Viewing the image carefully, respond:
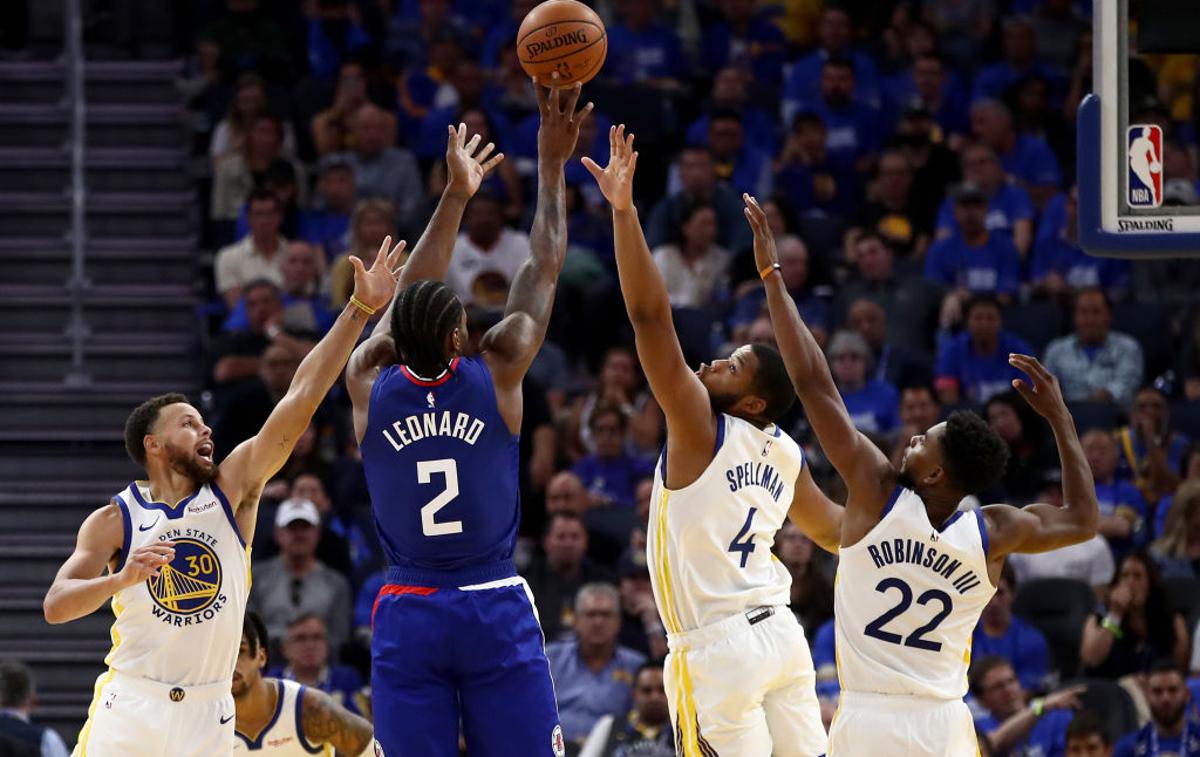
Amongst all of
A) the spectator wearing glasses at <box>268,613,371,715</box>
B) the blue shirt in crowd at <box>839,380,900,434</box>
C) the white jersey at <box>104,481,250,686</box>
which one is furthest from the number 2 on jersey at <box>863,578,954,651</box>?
the blue shirt in crowd at <box>839,380,900,434</box>

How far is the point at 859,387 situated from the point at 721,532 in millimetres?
5982

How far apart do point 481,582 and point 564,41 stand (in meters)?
2.38

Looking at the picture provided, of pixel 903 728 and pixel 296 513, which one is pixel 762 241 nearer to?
pixel 903 728

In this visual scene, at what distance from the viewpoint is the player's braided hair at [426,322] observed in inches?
258

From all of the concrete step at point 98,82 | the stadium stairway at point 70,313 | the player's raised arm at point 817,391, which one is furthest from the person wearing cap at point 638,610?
the concrete step at point 98,82

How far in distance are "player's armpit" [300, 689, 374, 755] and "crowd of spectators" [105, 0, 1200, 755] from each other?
8.16 feet

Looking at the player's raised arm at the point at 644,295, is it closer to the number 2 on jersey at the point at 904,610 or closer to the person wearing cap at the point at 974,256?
the number 2 on jersey at the point at 904,610

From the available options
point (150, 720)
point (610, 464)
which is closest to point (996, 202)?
point (610, 464)

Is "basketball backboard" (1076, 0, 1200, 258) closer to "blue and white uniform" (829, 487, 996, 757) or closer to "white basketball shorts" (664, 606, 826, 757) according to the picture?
"blue and white uniform" (829, 487, 996, 757)

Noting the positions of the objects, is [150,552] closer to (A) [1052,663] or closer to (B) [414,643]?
(B) [414,643]

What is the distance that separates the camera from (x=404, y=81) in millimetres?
16062

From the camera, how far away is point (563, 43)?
25.5ft

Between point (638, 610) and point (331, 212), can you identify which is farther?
point (331, 212)

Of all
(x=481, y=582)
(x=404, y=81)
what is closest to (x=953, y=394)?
(x=404, y=81)
